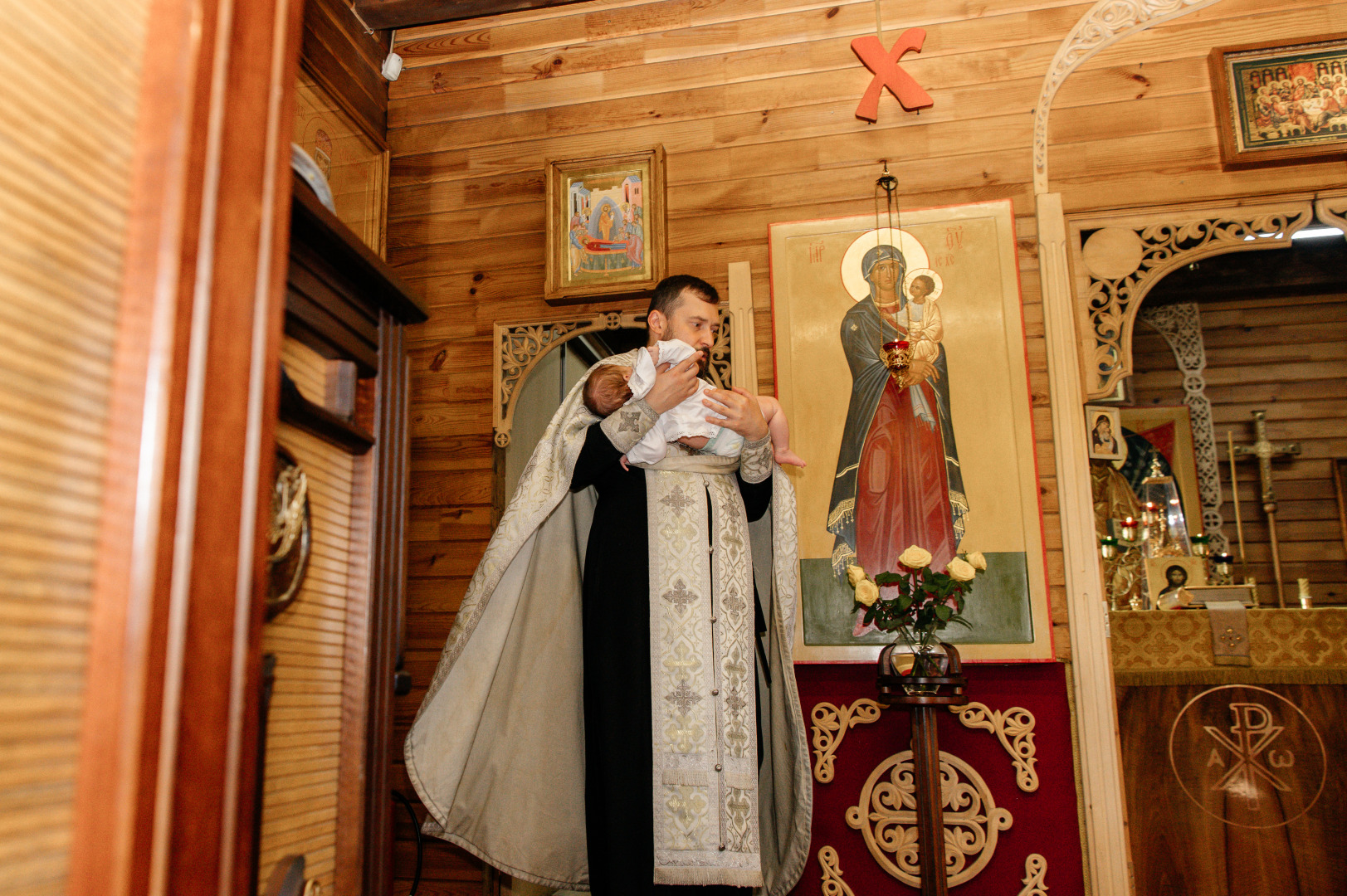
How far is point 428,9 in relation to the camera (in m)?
4.34

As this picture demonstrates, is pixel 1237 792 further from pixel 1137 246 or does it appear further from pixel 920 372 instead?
pixel 1137 246

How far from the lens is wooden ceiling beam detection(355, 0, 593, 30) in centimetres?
427

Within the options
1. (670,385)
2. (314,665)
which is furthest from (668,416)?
(314,665)

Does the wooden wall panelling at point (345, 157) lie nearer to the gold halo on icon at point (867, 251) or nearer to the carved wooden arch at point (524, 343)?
the carved wooden arch at point (524, 343)

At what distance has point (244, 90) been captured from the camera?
89 centimetres

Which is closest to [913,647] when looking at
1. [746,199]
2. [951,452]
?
[951,452]

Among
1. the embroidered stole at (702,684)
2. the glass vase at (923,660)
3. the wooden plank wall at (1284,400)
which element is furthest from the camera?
the wooden plank wall at (1284,400)

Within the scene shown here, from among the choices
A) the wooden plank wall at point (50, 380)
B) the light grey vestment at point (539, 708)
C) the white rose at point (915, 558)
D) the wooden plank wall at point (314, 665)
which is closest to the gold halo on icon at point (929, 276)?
the white rose at point (915, 558)

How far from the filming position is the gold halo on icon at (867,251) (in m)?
3.94

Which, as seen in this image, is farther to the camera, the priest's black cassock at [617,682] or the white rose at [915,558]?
the white rose at [915,558]

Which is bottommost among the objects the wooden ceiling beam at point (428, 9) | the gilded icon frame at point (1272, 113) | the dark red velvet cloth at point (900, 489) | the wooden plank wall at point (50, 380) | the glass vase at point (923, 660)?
the glass vase at point (923, 660)

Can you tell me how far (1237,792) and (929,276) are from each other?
2.41m

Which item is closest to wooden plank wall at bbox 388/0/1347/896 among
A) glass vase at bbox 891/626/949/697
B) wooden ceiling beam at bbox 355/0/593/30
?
wooden ceiling beam at bbox 355/0/593/30

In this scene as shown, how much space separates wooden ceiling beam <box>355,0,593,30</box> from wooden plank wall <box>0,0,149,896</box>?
12.7ft
